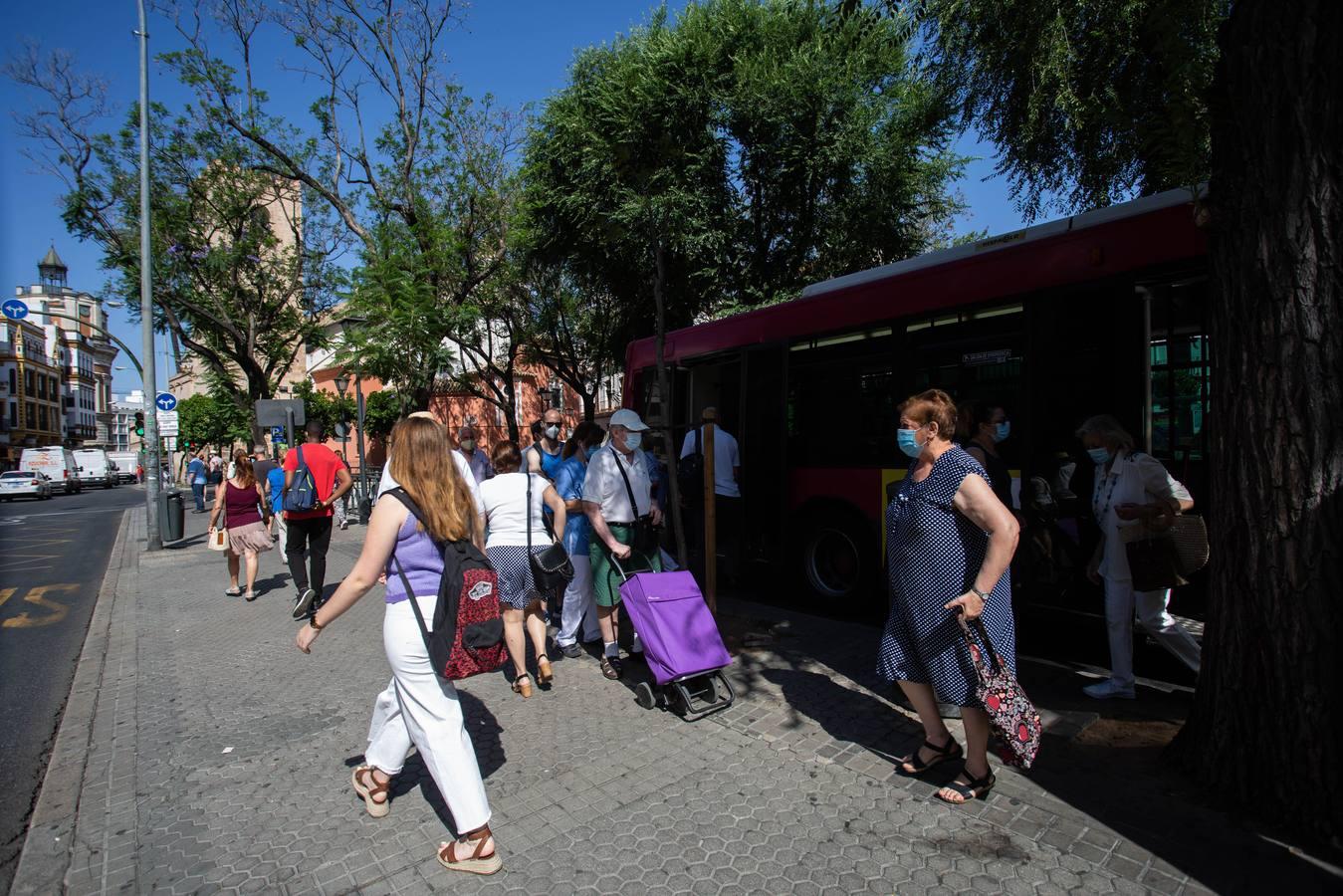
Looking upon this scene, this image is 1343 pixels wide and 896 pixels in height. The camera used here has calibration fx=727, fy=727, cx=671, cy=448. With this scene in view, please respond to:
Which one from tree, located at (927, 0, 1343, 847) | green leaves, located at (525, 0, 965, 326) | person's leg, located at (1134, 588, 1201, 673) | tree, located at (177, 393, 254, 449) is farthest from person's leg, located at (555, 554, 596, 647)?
tree, located at (177, 393, 254, 449)

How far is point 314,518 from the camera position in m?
7.26

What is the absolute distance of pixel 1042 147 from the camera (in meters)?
10.3

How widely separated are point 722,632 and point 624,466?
1879mm

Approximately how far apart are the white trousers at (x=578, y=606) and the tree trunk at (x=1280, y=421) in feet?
12.7

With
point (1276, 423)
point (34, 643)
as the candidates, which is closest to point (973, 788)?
point (1276, 423)

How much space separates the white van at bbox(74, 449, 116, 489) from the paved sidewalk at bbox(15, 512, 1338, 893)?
52.0 m

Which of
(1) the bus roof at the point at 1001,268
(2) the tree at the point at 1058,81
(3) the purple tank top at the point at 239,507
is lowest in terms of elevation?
(3) the purple tank top at the point at 239,507

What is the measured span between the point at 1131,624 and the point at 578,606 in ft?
12.1

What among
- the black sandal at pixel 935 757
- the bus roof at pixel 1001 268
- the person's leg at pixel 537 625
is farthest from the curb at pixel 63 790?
the bus roof at pixel 1001 268

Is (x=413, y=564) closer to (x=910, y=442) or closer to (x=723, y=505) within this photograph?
(x=910, y=442)

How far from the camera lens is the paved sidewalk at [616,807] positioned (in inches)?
108

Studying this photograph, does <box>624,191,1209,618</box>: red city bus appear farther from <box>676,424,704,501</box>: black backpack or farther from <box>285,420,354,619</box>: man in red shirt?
<box>285,420,354,619</box>: man in red shirt

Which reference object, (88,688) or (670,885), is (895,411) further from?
(88,688)

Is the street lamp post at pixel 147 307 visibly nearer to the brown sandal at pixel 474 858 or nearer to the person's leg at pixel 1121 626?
the brown sandal at pixel 474 858
